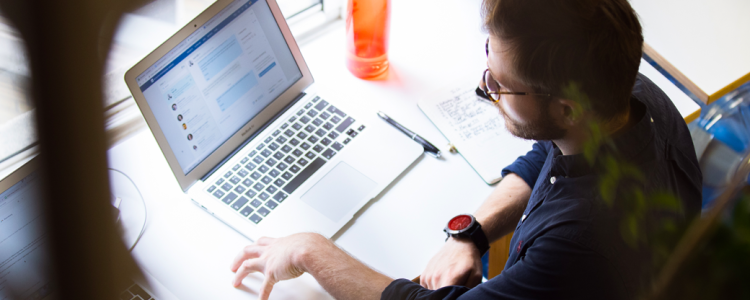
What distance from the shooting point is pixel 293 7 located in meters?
1.48

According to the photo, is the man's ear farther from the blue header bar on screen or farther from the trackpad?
the blue header bar on screen

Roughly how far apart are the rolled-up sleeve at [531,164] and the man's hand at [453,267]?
7.6 inches

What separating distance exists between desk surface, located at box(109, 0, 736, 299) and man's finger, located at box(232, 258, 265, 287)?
2 centimetres

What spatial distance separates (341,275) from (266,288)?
128 millimetres

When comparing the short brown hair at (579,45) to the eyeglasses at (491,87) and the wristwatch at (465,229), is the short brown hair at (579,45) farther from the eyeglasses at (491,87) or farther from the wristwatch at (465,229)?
the wristwatch at (465,229)

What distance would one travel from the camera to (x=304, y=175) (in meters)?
1.06

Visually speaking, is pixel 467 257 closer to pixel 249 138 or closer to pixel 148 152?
pixel 249 138

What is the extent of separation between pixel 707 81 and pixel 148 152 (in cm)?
135

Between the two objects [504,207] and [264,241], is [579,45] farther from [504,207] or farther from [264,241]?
[264,241]

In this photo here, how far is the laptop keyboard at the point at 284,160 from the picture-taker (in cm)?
101

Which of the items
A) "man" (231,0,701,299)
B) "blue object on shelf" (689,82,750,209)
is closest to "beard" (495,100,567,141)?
"man" (231,0,701,299)

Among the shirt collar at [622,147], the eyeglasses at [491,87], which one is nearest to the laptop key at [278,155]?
the eyeglasses at [491,87]

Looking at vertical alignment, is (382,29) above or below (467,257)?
above

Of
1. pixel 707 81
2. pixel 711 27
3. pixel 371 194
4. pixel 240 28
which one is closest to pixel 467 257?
pixel 371 194
